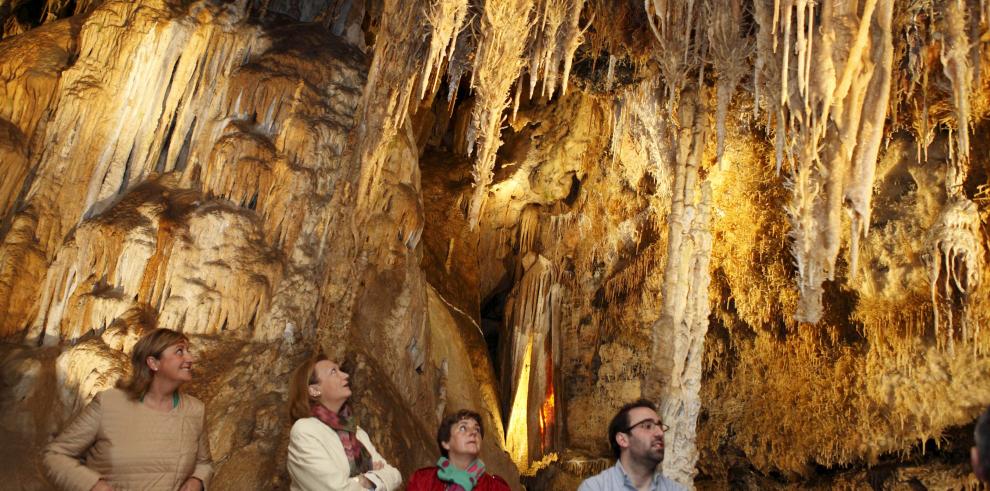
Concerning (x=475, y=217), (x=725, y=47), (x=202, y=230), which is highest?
(x=725, y=47)

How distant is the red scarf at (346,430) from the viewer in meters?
2.77

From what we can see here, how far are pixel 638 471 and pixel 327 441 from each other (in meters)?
1.10

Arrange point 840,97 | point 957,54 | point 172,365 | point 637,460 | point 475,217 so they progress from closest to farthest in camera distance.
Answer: point 637,460
point 172,365
point 840,97
point 957,54
point 475,217

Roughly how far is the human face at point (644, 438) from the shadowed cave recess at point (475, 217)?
295cm

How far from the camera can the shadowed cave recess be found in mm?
5266

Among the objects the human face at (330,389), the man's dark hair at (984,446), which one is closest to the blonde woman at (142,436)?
the human face at (330,389)

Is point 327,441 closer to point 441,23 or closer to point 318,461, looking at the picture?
point 318,461

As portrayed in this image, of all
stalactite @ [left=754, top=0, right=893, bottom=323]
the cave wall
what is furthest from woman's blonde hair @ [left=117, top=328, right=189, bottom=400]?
stalactite @ [left=754, top=0, right=893, bottom=323]

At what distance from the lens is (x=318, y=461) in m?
2.60

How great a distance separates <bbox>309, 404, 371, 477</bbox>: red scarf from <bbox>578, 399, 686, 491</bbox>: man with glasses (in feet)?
2.87

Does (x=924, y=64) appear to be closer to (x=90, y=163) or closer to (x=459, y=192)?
(x=459, y=192)

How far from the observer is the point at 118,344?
5.26m

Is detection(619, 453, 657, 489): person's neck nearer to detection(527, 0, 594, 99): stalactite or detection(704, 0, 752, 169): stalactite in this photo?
detection(704, 0, 752, 169): stalactite

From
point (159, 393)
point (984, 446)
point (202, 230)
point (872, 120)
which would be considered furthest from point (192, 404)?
point (872, 120)
